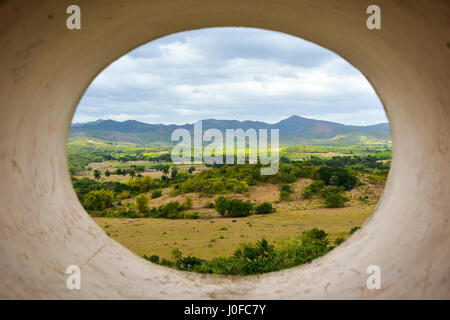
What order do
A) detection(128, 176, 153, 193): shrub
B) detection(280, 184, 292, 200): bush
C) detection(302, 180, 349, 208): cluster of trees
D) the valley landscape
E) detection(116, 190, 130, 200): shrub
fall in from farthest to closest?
detection(128, 176, 153, 193): shrub, detection(116, 190, 130, 200): shrub, detection(280, 184, 292, 200): bush, detection(302, 180, 349, 208): cluster of trees, the valley landscape

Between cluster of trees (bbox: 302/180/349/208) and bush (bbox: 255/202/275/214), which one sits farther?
cluster of trees (bbox: 302/180/349/208)

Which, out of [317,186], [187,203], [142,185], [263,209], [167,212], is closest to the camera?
[263,209]

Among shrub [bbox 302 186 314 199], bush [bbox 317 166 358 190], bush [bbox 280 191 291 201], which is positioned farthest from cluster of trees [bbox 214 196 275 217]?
bush [bbox 317 166 358 190]

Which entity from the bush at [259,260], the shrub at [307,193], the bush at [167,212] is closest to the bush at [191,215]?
the bush at [167,212]

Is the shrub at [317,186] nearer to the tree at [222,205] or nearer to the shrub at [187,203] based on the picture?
the tree at [222,205]

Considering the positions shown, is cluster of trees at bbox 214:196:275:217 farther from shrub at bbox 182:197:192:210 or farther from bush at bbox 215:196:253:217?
shrub at bbox 182:197:192:210

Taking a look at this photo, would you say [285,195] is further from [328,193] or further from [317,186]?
[328,193]

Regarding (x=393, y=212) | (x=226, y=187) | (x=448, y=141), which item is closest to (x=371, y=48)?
(x=448, y=141)

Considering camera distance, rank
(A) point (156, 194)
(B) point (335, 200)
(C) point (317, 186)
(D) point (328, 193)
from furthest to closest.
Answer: (A) point (156, 194) < (C) point (317, 186) < (D) point (328, 193) < (B) point (335, 200)

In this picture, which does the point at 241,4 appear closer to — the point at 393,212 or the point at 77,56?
the point at 77,56

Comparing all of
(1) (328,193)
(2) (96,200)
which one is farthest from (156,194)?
(1) (328,193)
